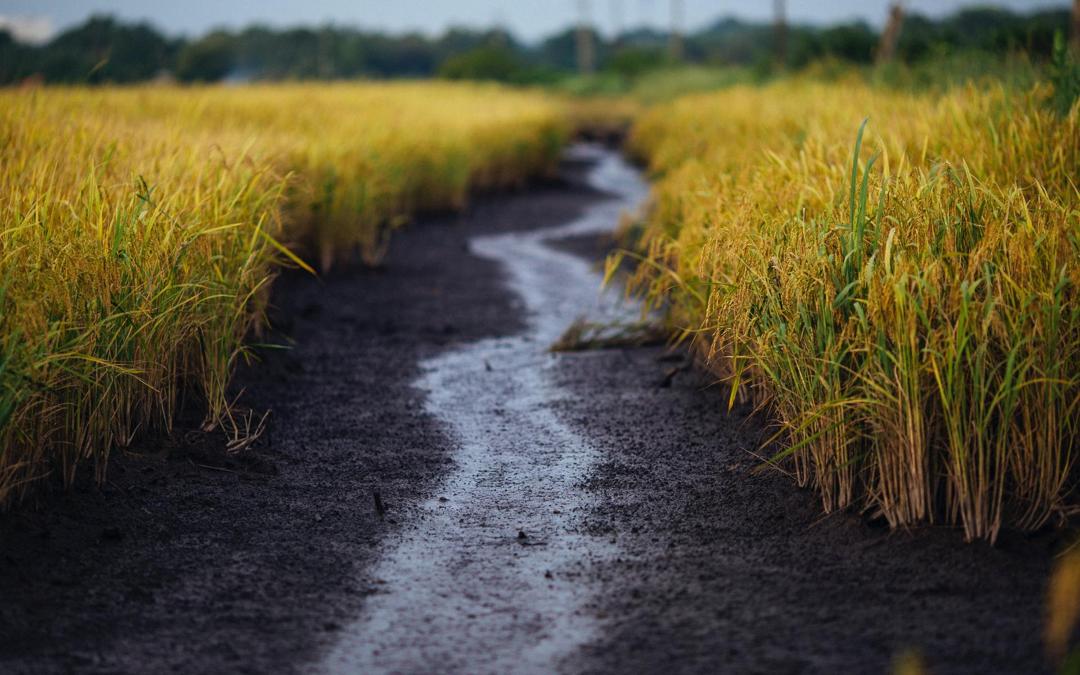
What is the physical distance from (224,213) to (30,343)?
1768mm

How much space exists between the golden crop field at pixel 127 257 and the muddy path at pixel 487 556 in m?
0.21

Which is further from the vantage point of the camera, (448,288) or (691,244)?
(448,288)

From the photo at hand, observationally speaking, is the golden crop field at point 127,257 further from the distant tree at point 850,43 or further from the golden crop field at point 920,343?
the distant tree at point 850,43

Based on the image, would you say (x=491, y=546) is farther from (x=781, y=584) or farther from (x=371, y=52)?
(x=371, y=52)

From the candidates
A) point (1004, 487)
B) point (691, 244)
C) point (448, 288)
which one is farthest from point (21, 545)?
point (448, 288)

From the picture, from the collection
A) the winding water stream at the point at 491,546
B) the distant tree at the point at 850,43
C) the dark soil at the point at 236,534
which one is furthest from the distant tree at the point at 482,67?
the dark soil at the point at 236,534

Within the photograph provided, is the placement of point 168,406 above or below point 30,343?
below

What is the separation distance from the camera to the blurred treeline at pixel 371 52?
1006 centimetres

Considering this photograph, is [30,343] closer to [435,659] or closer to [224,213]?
[435,659]

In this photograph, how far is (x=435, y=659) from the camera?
2.34 metres

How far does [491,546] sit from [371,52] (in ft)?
156

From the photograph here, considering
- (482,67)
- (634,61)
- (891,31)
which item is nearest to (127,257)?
(891,31)

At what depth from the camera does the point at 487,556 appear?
2932 millimetres

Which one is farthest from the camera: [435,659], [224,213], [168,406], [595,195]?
[595,195]
